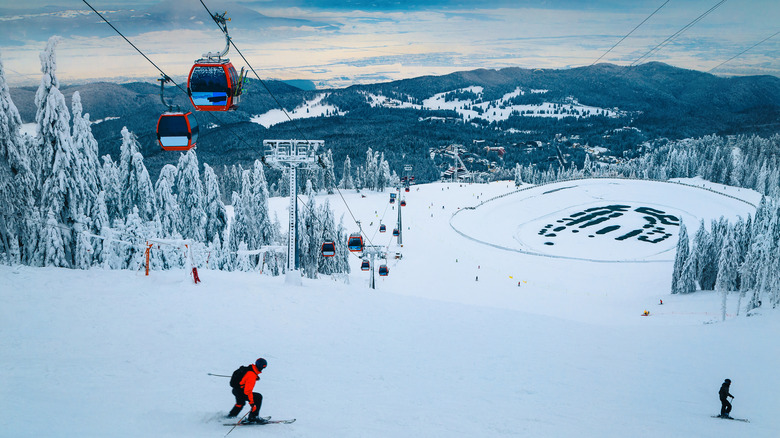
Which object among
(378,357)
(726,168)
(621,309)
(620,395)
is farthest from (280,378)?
(726,168)

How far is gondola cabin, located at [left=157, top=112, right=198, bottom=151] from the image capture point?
12.1m

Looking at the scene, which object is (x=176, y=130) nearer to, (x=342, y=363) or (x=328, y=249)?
(x=342, y=363)

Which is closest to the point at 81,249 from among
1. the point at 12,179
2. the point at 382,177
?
the point at 12,179

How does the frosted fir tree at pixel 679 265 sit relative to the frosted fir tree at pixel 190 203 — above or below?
below

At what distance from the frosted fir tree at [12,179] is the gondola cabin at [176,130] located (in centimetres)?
1226

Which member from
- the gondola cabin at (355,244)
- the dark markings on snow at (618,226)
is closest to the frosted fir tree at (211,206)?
the gondola cabin at (355,244)

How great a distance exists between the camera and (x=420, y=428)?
932 centimetres

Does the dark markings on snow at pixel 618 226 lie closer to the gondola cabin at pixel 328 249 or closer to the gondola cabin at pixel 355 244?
the gondola cabin at pixel 355 244

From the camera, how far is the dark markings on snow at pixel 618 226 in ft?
234

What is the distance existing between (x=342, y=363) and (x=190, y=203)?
33064 millimetres

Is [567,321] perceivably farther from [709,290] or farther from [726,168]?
[726,168]

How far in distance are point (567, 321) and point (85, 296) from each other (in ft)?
63.7

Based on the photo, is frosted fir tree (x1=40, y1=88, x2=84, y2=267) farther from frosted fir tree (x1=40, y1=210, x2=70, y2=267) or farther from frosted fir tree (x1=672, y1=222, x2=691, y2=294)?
frosted fir tree (x1=672, y1=222, x2=691, y2=294)

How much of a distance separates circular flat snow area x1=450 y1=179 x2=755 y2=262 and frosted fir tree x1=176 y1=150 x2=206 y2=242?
4186 centimetres
